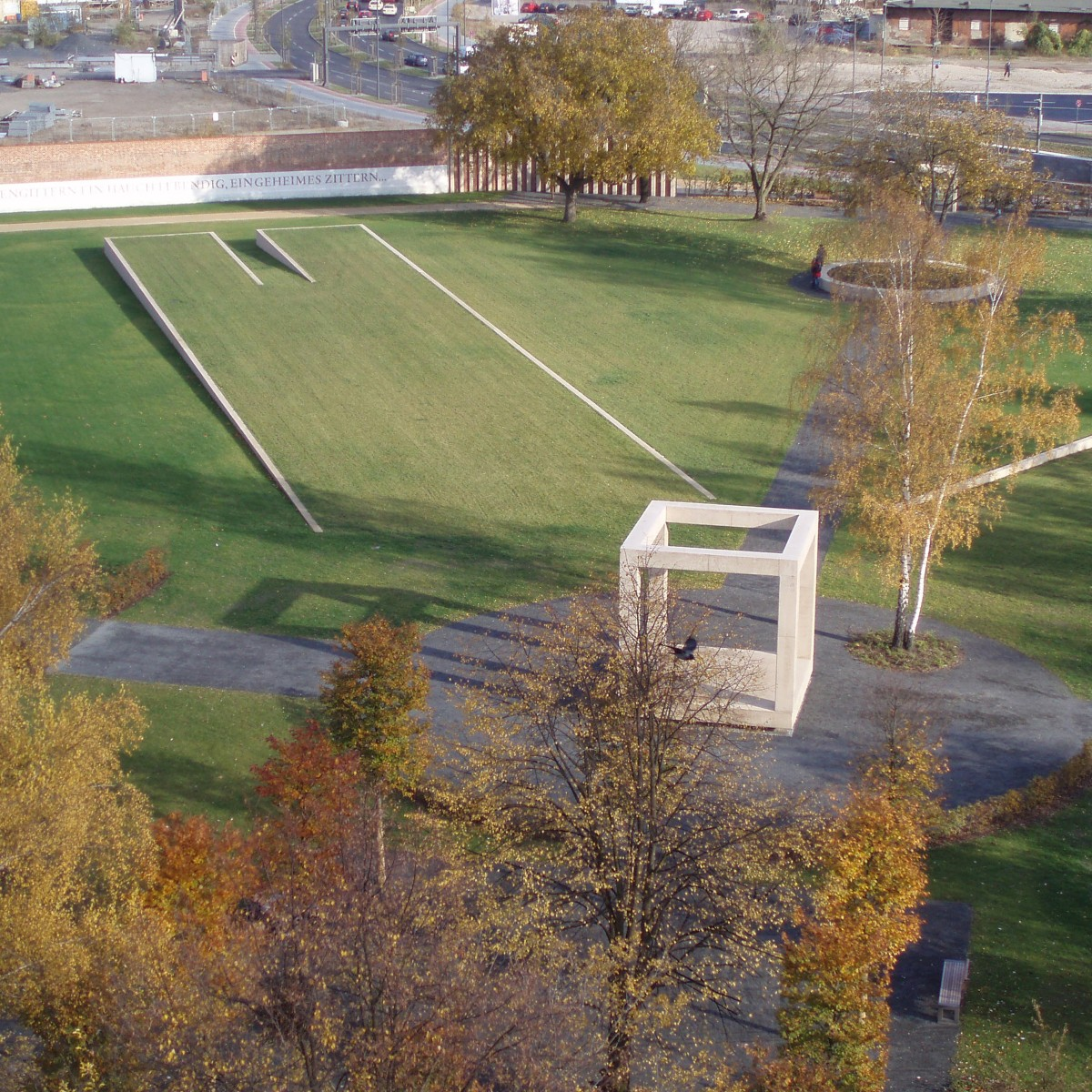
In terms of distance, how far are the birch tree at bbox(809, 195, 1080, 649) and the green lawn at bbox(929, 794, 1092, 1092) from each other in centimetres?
559

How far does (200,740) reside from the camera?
2178 centimetres

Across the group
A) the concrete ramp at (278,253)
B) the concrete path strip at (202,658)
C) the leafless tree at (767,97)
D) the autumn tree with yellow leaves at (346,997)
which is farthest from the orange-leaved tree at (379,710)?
the leafless tree at (767,97)

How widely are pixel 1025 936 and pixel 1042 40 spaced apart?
80.1 meters

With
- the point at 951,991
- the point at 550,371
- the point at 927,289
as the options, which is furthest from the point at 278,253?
the point at 951,991

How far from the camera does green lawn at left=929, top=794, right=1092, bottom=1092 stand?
50.8ft

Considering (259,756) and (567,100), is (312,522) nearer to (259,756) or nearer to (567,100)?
(259,756)

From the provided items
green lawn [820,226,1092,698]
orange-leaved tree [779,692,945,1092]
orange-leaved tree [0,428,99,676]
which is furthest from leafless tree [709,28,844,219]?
orange-leaved tree [779,692,945,1092]

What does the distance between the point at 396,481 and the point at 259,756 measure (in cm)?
1179

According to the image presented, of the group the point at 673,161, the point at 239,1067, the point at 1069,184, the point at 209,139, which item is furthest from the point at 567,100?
the point at 239,1067

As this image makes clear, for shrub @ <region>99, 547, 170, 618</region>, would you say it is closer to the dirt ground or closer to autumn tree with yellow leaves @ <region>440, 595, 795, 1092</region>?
autumn tree with yellow leaves @ <region>440, 595, 795, 1092</region>

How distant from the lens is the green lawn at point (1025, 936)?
1548 cm

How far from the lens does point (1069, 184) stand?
56.1 metres

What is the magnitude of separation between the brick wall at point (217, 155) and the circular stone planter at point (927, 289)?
15547mm

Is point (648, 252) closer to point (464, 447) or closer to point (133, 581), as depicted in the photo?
point (464, 447)
